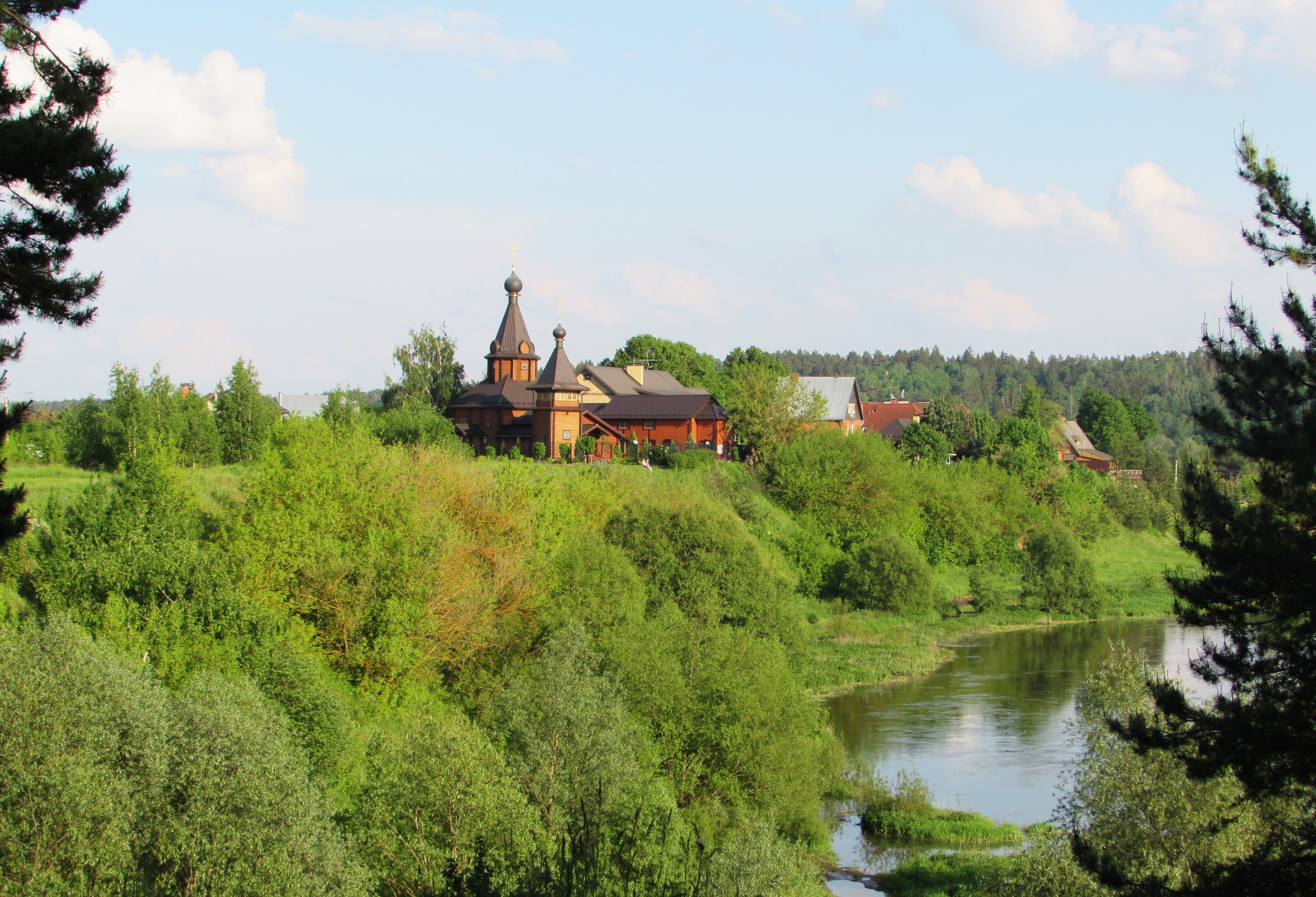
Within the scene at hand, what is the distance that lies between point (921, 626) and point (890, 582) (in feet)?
8.40

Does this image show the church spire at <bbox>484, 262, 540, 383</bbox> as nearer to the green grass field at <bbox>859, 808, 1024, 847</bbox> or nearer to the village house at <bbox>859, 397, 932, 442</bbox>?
the village house at <bbox>859, 397, 932, 442</bbox>

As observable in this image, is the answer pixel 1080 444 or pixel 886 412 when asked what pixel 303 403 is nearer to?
pixel 886 412

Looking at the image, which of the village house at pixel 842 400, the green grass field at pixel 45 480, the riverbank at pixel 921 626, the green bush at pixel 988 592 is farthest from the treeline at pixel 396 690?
the village house at pixel 842 400

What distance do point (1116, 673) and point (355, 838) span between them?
13.4 metres

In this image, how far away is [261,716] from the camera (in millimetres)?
18719

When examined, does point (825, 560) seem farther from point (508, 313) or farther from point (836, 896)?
point (836, 896)

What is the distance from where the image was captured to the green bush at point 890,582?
175ft

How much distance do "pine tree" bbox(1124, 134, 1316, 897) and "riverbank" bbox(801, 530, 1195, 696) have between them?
19.5 metres

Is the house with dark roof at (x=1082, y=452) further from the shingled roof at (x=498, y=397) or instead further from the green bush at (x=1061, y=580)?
the shingled roof at (x=498, y=397)

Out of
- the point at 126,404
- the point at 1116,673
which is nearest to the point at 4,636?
the point at 1116,673

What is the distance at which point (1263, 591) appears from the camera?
13.9 meters

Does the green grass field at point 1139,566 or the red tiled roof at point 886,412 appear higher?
the red tiled roof at point 886,412

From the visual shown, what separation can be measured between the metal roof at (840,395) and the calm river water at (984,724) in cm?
4889

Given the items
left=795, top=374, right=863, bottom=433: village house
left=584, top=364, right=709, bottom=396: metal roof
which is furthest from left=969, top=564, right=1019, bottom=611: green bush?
left=795, top=374, right=863, bottom=433: village house
